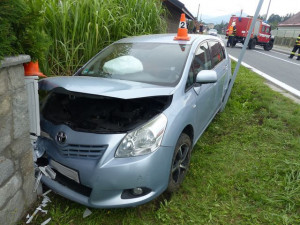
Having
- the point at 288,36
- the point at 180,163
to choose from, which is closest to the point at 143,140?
the point at 180,163

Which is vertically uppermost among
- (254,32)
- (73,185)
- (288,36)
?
(288,36)

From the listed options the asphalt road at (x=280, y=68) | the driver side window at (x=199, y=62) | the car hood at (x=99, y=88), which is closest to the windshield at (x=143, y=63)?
the driver side window at (x=199, y=62)

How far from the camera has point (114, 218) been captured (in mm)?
1964

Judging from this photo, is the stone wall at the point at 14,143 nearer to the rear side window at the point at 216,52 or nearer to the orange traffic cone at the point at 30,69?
the orange traffic cone at the point at 30,69

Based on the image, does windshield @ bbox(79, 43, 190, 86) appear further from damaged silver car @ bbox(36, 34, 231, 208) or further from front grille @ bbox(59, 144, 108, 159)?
front grille @ bbox(59, 144, 108, 159)

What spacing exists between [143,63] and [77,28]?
1481 millimetres

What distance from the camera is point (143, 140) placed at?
178 centimetres

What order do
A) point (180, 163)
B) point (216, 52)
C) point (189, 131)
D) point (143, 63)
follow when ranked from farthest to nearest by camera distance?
point (216, 52) → point (143, 63) → point (189, 131) → point (180, 163)

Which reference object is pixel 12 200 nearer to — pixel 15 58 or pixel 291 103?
pixel 15 58

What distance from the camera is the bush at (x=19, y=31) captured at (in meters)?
1.38

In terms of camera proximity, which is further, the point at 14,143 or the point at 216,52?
the point at 216,52

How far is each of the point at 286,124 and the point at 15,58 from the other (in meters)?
3.65

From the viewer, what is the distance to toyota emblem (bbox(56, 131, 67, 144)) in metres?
1.85

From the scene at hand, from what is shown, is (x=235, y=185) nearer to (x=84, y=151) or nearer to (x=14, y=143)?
(x=84, y=151)
